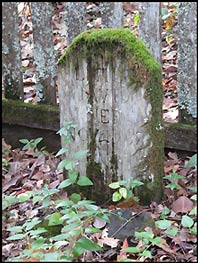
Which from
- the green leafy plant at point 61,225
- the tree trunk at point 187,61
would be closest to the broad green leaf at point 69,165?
the green leafy plant at point 61,225

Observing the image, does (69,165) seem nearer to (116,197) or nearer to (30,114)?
(116,197)

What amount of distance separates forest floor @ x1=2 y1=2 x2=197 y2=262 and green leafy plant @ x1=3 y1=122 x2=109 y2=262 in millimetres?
50

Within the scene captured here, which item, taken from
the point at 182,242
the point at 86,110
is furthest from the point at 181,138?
the point at 182,242

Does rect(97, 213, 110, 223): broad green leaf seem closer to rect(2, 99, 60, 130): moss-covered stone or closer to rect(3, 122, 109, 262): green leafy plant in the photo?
rect(3, 122, 109, 262): green leafy plant

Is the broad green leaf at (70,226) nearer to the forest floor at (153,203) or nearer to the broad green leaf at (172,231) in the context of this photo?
the forest floor at (153,203)

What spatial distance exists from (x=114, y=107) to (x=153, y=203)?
50 cm

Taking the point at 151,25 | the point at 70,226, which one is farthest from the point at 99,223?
the point at 151,25

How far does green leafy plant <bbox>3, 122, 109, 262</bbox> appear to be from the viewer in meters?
2.34

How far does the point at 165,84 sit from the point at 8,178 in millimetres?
1275

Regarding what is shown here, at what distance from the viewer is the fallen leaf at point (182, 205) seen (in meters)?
2.79

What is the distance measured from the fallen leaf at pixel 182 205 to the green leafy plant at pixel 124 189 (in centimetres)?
19

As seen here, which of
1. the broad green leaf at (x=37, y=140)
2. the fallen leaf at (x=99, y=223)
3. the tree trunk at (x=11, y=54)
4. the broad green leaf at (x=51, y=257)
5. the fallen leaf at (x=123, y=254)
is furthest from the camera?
the tree trunk at (x=11, y=54)

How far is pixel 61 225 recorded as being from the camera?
2.84 meters

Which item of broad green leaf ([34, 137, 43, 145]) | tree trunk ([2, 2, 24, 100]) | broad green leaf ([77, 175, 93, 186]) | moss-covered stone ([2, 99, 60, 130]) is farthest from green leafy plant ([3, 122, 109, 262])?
tree trunk ([2, 2, 24, 100])
